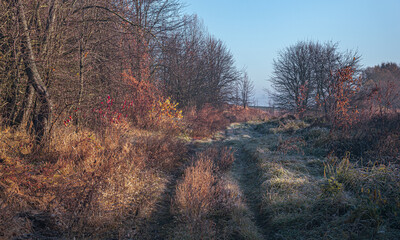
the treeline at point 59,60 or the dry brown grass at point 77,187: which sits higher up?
the treeline at point 59,60

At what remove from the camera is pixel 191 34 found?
22984 millimetres

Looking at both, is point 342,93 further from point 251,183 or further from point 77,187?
point 77,187

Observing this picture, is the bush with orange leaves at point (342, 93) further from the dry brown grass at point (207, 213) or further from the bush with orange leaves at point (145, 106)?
the bush with orange leaves at point (145, 106)

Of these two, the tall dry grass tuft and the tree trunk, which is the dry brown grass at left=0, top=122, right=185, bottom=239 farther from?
the tall dry grass tuft

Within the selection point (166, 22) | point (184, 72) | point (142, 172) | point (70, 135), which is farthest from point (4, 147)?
point (184, 72)

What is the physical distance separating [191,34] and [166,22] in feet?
35.3

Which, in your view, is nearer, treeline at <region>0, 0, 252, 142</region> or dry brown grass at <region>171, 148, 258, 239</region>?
dry brown grass at <region>171, 148, 258, 239</region>

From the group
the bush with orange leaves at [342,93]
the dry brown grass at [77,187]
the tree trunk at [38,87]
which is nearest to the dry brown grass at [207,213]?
the dry brown grass at [77,187]

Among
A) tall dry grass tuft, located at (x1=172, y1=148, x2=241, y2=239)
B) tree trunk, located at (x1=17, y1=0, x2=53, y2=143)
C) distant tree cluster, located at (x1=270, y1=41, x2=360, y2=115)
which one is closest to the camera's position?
tall dry grass tuft, located at (x1=172, y1=148, x2=241, y2=239)

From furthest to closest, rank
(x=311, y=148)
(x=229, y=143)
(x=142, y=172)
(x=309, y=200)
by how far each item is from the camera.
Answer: (x=229, y=143), (x=311, y=148), (x=142, y=172), (x=309, y=200)

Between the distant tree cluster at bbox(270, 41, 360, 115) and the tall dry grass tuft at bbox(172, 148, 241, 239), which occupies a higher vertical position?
the distant tree cluster at bbox(270, 41, 360, 115)

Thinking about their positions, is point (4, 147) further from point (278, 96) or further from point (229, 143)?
point (278, 96)

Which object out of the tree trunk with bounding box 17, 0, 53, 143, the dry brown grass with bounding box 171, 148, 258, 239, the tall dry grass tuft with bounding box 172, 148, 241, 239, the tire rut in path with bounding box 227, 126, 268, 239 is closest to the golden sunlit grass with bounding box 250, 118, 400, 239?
the tire rut in path with bounding box 227, 126, 268, 239

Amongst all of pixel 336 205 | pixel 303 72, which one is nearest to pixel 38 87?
pixel 336 205
